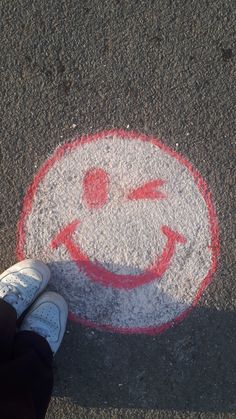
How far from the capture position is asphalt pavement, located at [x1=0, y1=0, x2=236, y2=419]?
8.82ft

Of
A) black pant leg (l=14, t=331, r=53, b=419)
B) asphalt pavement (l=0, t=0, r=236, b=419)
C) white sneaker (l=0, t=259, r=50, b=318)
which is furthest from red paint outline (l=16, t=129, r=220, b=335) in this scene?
black pant leg (l=14, t=331, r=53, b=419)

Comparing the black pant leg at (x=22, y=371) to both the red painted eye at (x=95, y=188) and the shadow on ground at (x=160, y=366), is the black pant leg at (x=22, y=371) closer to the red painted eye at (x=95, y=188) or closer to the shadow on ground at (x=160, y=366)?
the shadow on ground at (x=160, y=366)

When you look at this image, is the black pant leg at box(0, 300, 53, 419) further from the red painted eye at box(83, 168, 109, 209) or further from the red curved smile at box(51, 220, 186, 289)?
the red painted eye at box(83, 168, 109, 209)

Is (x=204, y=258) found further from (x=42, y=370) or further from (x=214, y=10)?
(x=214, y=10)

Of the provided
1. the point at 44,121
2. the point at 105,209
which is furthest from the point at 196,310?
the point at 44,121

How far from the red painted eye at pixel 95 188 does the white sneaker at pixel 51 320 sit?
558mm

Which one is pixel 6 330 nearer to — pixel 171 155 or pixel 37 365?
pixel 37 365

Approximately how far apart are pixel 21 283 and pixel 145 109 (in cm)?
118

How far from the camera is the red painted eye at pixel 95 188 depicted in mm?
2701

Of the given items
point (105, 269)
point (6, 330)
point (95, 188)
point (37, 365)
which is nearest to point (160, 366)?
point (105, 269)

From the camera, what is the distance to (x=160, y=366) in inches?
108

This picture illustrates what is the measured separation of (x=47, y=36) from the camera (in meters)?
2.70

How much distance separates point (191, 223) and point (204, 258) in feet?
0.68

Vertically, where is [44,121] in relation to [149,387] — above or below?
above
